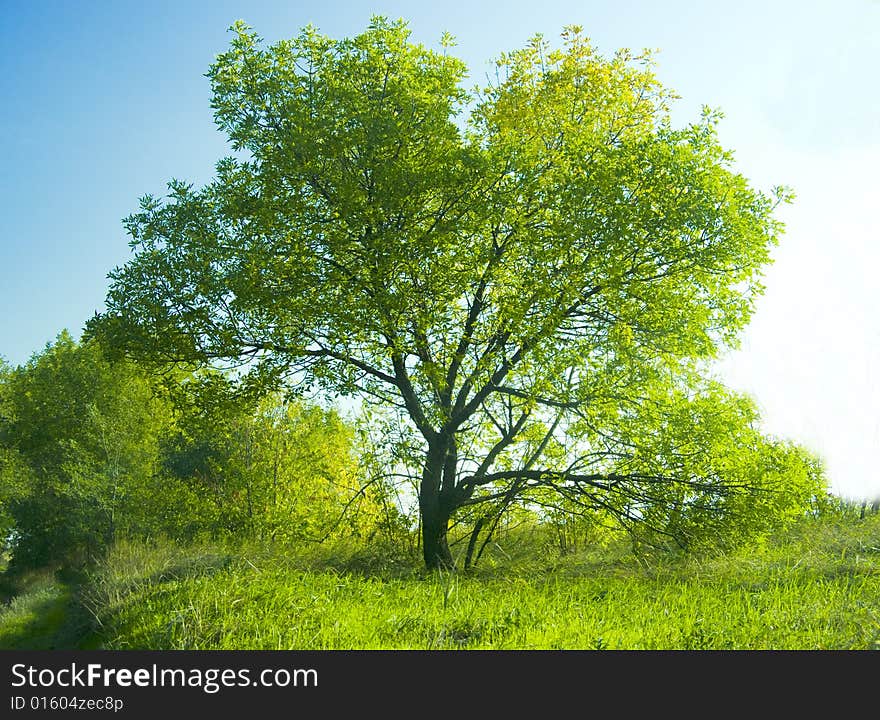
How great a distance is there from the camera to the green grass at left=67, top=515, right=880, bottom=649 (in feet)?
23.7

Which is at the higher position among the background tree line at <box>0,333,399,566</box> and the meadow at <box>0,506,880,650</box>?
the background tree line at <box>0,333,399,566</box>

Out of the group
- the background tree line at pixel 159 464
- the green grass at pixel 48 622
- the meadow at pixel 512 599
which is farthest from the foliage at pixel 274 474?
the green grass at pixel 48 622

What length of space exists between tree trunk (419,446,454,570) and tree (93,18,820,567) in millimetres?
39

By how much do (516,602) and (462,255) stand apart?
640cm

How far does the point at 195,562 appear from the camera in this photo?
40.2 ft

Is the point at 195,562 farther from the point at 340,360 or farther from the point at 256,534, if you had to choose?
the point at 256,534

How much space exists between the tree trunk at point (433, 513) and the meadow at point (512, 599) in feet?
2.05

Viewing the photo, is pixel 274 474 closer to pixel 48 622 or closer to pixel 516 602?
pixel 48 622

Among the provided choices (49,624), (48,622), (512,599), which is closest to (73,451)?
(48,622)

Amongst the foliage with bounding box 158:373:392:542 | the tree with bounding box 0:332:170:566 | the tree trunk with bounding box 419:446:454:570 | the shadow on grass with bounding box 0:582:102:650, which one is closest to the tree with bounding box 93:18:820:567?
the tree trunk with bounding box 419:446:454:570

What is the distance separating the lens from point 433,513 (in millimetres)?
13898

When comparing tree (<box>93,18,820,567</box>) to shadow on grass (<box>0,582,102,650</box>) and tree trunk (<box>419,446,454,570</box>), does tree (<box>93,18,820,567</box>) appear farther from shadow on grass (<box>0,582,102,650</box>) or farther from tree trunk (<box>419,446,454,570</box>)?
shadow on grass (<box>0,582,102,650</box>)

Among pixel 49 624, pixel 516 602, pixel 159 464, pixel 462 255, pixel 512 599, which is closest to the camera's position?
pixel 516 602

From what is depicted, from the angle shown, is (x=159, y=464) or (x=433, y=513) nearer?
(x=433, y=513)
